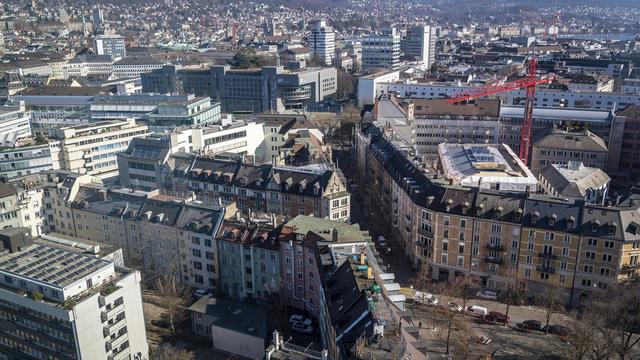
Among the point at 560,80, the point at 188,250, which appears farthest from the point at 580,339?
the point at 560,80

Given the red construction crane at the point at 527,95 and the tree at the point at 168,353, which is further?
the red construction crane at the point at 527,95

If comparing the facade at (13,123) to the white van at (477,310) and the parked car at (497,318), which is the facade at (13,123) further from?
the parked car at (497,318)

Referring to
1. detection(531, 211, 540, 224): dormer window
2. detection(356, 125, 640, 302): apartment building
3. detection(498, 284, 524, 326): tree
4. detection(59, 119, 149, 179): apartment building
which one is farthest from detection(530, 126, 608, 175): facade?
detection(59, 119, 149, 179): apartment building

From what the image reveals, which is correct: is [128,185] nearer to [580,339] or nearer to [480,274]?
[480,274]

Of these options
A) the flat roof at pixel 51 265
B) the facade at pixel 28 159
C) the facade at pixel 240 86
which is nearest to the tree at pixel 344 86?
the facade at pixel 240 86

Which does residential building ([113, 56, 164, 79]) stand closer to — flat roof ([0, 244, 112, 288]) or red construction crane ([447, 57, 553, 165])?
red construction crane ([447, 57, 553, 165])
